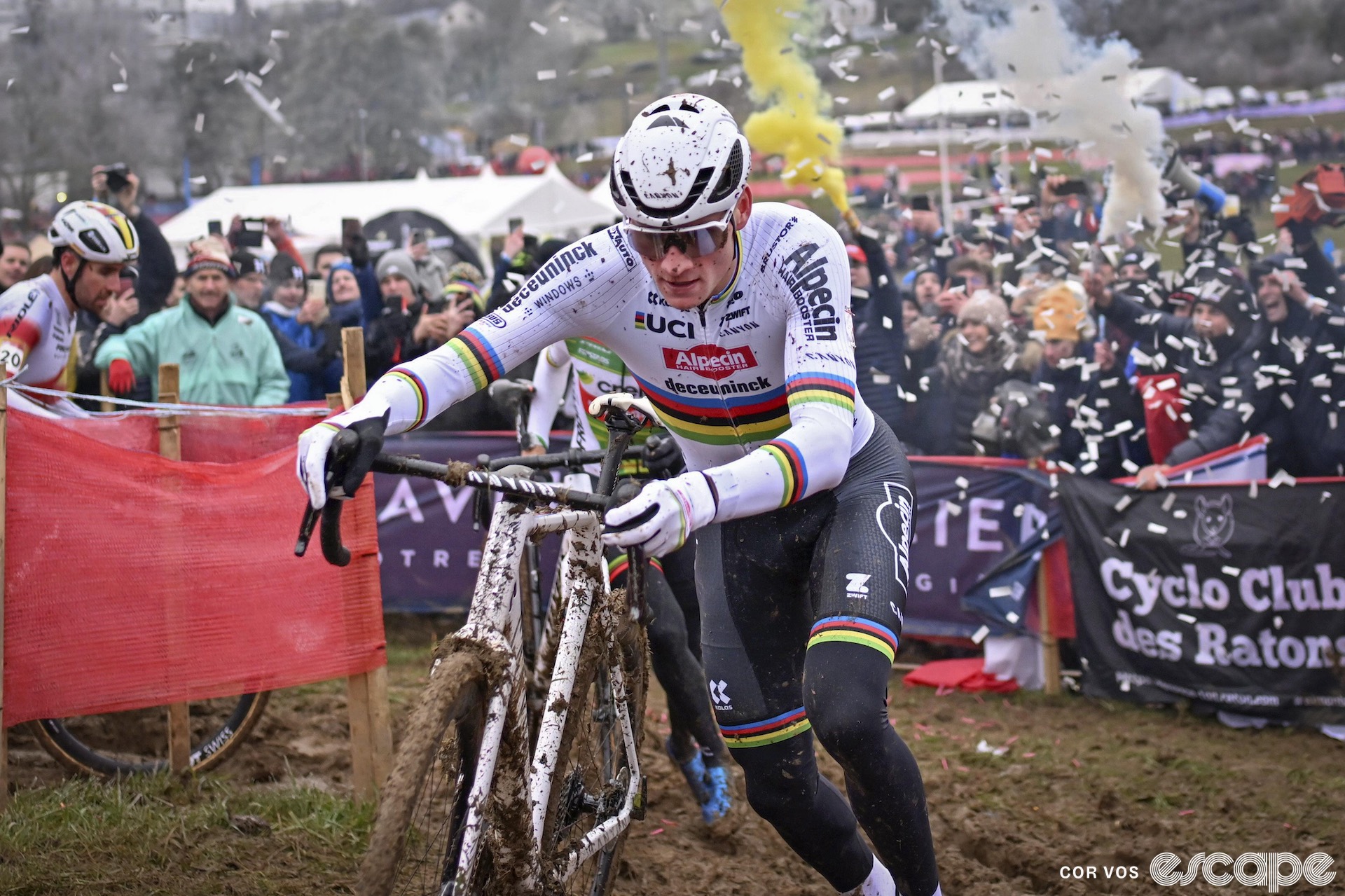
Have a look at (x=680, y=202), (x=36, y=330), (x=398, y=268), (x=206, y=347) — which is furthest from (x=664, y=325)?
(x=398, y=268)

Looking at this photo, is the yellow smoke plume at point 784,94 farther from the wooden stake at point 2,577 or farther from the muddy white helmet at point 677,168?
the wooden stake at point 2,577

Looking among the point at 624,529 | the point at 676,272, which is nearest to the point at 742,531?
the point at 676,272

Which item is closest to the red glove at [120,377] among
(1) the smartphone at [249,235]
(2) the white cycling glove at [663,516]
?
(1) the smartphone at [249,235]

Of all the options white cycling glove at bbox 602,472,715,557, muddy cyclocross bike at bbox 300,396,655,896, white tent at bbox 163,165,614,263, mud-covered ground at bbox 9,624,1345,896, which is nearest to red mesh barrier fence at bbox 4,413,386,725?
mud-covered ground at bbox 9,624,1345,896

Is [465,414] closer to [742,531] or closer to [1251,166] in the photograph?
[742,531]

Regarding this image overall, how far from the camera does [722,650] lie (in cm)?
406

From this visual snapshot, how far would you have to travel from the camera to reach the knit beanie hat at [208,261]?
8.49 metres

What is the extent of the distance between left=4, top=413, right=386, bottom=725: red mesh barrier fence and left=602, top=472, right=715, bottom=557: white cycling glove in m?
2.75

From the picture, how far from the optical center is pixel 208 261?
8500mm

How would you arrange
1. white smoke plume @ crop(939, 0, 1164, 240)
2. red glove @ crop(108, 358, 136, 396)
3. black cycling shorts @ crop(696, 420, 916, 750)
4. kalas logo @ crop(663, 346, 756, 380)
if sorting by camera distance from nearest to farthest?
black cycling shorts @ crop(696, 420, 916, 750) < kalas logo @ crop(663, 346, 756, 380) < red glove @ crop(108, 358, 136, 396) < white smoke plume @ crop(939, 0, 1164, 240)

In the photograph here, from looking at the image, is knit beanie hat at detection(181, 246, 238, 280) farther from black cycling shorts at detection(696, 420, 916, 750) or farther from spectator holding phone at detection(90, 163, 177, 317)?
black cycling shorts at detection(696, 420, 916, 750)

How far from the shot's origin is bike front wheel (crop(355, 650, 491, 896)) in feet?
9.42

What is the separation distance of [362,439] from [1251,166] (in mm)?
14667

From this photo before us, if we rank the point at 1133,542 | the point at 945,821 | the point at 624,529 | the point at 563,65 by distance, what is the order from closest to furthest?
the point at 624,529
the point at 945,821
the point at 1133,542
the point at 563,65
